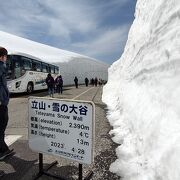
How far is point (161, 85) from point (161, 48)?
1.29 metres

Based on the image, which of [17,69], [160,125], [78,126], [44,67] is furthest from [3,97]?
[44,67]

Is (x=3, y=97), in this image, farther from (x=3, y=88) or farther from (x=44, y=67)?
(x=44, y=67)

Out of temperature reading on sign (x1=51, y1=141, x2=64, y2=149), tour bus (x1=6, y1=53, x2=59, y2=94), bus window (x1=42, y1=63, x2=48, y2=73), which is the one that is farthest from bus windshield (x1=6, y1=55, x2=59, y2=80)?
temperature reading on sign (x1=51, y1=141, x2=64, y2=149)

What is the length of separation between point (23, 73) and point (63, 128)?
17830 millimetres

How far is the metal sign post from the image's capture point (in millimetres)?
3977

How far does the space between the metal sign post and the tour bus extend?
15851 millimetres

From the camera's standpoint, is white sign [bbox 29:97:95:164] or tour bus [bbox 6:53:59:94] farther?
tour bus [bbox 6:53:59:94]

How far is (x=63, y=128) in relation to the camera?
4285 mm

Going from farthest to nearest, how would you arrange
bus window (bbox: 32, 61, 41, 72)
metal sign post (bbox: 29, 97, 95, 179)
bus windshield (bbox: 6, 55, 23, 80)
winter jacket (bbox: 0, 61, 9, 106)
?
bus window (bbox: 32, 61, 41, 72) → bus windshield (bbox: 6, 55, 23, 80) → winter jacket (bbox: 0, 61, 9, 106) → metal sign post (bbox: 29, 97, 95, 179)

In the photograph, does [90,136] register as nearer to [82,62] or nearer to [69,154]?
[69,154]

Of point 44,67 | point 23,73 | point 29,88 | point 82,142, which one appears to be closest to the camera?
point 82,142

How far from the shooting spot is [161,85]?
5574 mm

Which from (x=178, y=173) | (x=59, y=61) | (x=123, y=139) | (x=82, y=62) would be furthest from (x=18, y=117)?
(x=82, y=62)

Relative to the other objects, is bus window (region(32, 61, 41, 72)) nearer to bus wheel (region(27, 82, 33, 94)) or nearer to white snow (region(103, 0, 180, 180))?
bus wheel (region(27, 82, 33, 94))
